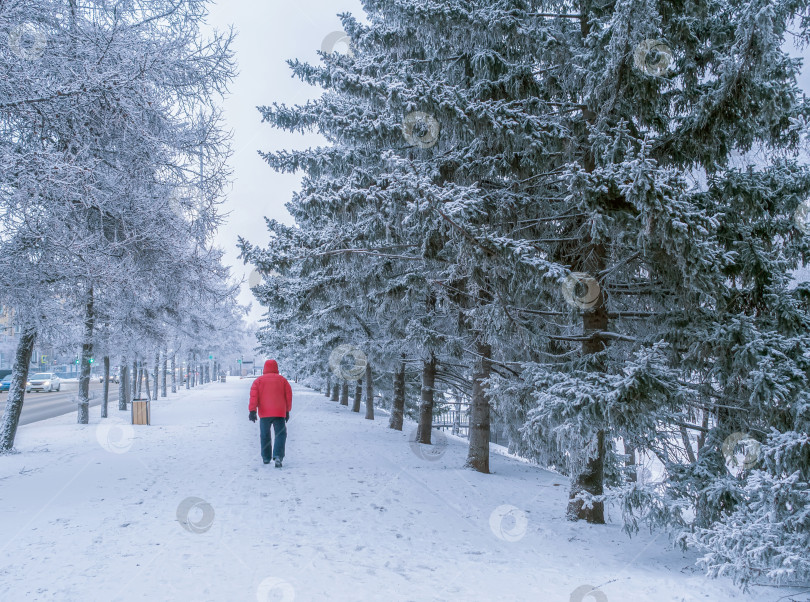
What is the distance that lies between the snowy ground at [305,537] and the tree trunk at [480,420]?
15.0 inches

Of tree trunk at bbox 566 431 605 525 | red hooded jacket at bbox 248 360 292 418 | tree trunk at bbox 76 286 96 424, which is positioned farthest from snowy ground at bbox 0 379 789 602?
tree trunk at bbox 76 286 96 424

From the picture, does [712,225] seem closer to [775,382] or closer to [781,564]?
[775,382]

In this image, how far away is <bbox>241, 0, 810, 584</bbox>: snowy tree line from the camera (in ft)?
15.4

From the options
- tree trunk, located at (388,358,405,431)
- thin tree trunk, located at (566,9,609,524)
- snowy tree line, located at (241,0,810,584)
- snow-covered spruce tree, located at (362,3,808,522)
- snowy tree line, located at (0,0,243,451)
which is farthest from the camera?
tree trunk, located at (388,358,405,431)

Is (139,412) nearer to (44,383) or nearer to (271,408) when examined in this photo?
(271,408)

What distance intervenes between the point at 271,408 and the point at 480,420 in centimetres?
396

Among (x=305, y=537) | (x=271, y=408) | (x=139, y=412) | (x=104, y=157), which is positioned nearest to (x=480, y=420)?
(x=271, y=408)

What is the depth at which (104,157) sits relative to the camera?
25.0 feet

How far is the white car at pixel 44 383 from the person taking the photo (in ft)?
121

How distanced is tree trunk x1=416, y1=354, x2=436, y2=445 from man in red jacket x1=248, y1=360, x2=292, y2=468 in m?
3.91

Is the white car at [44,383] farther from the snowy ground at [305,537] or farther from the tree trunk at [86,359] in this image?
the snowy ground at [305,537]

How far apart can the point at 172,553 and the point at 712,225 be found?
5.95 m

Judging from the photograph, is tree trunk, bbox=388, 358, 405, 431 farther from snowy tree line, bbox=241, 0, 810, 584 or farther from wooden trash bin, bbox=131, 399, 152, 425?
snowy tree line, bbox=241, 0, 810, 584

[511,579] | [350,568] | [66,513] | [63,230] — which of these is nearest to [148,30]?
[63,230]
